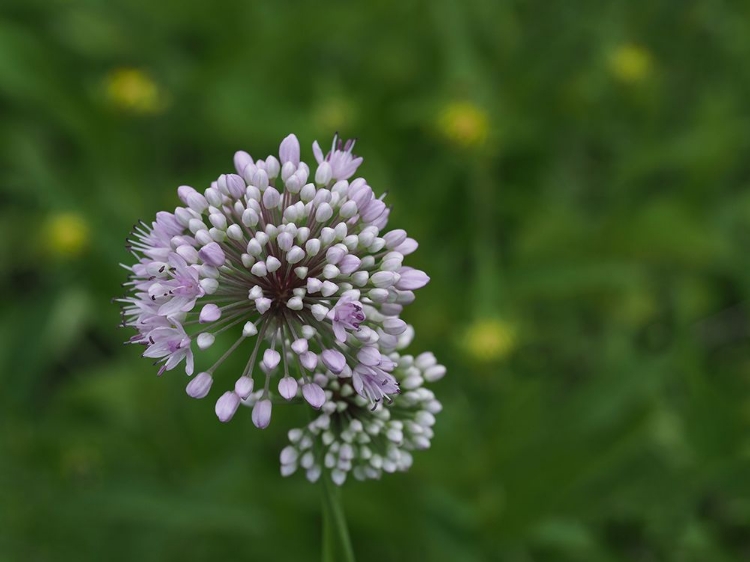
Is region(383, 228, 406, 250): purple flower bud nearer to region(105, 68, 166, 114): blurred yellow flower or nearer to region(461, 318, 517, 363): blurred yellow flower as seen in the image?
region(461, 318, 517, 363): blurred yellow flower

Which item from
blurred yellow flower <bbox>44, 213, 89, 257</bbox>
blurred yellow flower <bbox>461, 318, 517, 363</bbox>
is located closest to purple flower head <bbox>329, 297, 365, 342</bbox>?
blurred yellow flower <bbox>461, 318, 517, 363</bbox>

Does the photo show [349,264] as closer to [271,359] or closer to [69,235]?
[271,359]

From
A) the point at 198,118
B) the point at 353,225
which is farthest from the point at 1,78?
the point at 353,225

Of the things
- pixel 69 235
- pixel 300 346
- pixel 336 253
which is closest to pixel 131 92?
pixel 69 235

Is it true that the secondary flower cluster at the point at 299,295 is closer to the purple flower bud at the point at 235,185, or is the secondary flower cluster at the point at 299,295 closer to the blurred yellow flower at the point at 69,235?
the purple flower bud at the point at 235,185

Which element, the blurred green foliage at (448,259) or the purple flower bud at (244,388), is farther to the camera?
the blurred green foliage at (448,259)

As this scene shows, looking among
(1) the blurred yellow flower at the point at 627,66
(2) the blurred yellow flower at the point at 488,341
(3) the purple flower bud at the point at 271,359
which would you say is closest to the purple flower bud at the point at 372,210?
(3) the purple flower bud at the point at 271,359

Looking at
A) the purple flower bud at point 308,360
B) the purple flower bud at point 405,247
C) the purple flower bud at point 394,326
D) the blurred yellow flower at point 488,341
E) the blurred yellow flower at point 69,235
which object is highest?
the blurred yellow flower at point 69,235

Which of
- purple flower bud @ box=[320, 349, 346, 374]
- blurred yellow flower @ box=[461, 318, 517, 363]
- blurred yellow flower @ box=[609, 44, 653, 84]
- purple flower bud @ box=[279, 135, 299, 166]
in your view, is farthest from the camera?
blurred yellow flower @ box=[609, 44, 653, 84]
